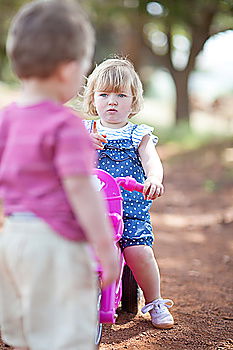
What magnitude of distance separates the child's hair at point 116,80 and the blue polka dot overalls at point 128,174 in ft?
0.88

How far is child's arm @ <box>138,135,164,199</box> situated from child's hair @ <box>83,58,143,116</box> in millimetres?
233

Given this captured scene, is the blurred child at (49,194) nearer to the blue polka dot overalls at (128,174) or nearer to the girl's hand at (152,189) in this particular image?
the girl's hand at (152,189)

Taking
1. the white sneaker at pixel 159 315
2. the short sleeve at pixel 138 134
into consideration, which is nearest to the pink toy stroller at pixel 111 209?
the short sleeve at pixel 138 134

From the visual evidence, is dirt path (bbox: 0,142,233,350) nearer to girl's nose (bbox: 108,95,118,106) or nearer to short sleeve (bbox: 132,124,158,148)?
short sleeve (bbox: 132,124,158,148)

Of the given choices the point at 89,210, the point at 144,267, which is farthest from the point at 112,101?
the point at 89,210

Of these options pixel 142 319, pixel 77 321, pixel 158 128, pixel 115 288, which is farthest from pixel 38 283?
pixel 158 128

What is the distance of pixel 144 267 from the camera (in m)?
3.09

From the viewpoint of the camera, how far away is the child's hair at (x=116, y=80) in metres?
3.03

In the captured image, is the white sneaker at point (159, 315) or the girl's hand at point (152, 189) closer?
the girl's hand at point (152, 189)

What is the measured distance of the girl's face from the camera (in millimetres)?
3053

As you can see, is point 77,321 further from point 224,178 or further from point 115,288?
point 224,178

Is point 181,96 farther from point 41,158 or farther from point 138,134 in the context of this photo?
point 41,158

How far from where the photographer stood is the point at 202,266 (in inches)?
200

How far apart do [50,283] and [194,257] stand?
379cm
